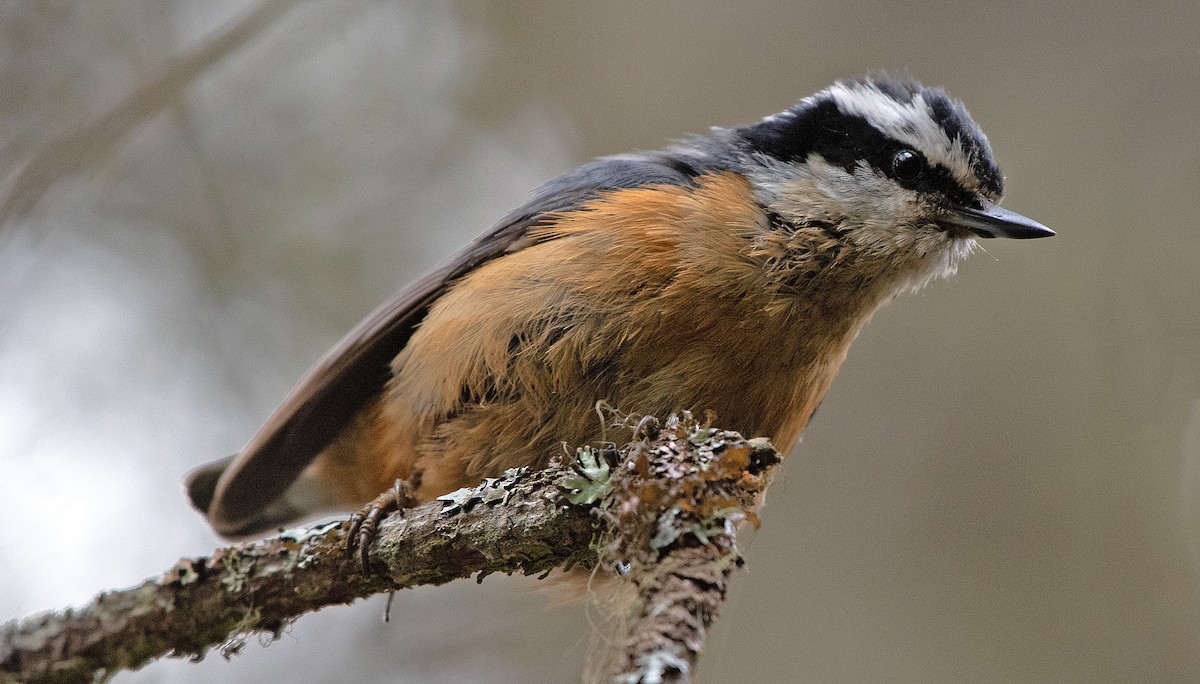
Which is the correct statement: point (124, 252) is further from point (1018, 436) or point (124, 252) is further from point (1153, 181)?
point (1153, 181)

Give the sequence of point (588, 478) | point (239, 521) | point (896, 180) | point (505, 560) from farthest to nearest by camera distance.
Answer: point (239, 521), point (896, 180), point (505, 560), point (588, 478)

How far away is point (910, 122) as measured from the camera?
3293mm

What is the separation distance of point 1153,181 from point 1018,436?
1324mm

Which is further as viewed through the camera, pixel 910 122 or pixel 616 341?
pixel 910 122

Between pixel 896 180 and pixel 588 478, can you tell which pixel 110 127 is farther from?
pixel 896 180

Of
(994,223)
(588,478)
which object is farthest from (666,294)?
(994,223)

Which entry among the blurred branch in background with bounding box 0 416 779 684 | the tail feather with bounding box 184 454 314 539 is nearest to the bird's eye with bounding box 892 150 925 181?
→ the blurred branch in background with bounding box 0 416 779 684

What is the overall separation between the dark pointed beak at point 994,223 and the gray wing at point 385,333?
0.88 m

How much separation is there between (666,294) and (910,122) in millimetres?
1154

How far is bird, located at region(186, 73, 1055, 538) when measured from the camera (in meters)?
2.86

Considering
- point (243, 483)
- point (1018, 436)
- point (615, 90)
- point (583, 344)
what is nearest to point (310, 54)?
point (615, 90)

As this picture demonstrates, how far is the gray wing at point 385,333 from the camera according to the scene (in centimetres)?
338

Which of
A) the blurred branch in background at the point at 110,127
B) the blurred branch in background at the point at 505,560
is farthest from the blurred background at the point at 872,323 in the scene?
the blurred branch in background at the point at 505,560

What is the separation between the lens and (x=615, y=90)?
5555mm
